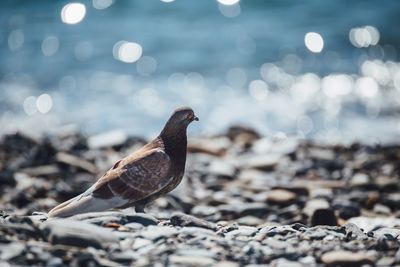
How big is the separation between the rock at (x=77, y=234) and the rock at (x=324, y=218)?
296 centimetres

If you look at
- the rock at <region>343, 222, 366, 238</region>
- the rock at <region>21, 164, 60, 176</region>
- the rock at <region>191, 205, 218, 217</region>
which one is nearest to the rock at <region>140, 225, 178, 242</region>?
the rock at <region>343, 222, 366, 238</region>

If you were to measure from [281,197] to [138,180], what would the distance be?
3279 mm

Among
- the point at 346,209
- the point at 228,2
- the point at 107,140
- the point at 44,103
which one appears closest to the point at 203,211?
the point at 346,209

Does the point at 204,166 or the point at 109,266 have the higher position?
the point at 204,166

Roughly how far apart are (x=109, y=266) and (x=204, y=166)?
251 inches

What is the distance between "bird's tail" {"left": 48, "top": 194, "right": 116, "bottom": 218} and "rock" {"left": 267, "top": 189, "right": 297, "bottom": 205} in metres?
3.40

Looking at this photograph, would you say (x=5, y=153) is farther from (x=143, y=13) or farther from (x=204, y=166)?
(x=143, y=13)

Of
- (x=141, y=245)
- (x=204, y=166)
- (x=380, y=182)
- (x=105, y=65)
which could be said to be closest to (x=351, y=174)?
(x=380, y=182)

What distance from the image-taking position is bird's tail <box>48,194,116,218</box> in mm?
5832

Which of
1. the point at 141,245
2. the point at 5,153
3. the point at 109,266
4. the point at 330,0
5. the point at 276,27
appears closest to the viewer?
the point at 109,266

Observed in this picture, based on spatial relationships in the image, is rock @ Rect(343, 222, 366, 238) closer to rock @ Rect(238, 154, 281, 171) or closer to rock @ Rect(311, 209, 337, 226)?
rock @ Rect(311, 209, 337, 226)

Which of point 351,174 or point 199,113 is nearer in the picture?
point 351,174

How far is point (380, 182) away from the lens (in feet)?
32.3

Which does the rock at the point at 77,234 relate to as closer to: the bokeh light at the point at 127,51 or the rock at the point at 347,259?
the rock at the point at 347,259
